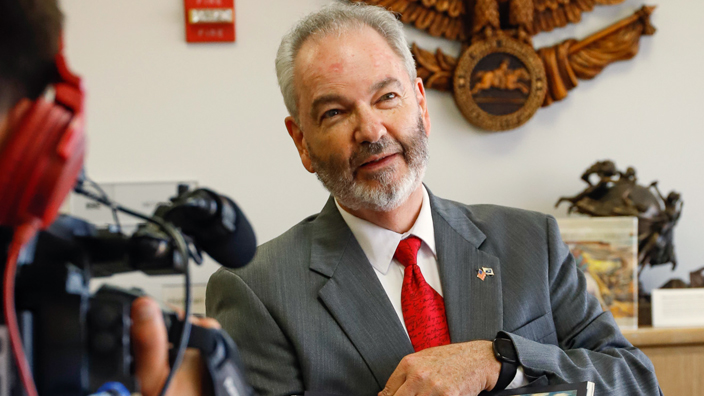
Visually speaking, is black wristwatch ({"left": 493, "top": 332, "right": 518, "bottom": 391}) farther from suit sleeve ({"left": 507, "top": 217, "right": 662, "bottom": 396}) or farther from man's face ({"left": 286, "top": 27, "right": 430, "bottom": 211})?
man's face ({"left": 286, "top": 27, "right": 430, "bottom": 211})

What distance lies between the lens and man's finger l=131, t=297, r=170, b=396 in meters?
0.45

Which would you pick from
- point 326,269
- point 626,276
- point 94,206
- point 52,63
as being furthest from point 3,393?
point 626,276

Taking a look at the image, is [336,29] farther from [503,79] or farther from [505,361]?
[503,79]

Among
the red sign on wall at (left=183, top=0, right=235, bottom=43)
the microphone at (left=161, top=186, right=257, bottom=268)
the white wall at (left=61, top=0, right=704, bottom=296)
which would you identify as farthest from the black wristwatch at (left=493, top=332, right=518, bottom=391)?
the red sign on wall at (left=183, top=0, right=235, bottom=43)

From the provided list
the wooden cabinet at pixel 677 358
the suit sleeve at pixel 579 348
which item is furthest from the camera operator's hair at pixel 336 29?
the wooden cabinet at pixel 677 358

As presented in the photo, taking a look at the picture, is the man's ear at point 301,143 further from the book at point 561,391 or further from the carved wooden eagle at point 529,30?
the carved wooden eagle at point 529,30

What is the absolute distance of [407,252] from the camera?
126 cm

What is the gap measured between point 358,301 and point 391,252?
0.41ft

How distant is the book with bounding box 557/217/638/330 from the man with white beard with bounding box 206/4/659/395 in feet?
1.85

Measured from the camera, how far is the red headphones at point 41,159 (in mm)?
372

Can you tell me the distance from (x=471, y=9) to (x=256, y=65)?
0.71 meters

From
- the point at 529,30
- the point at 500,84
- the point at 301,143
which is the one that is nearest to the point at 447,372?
the point at 301,143

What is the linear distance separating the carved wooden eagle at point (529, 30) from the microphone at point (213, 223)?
1557mm

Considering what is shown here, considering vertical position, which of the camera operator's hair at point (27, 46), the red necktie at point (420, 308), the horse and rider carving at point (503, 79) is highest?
the horse and rider carving at point (503, 79)
